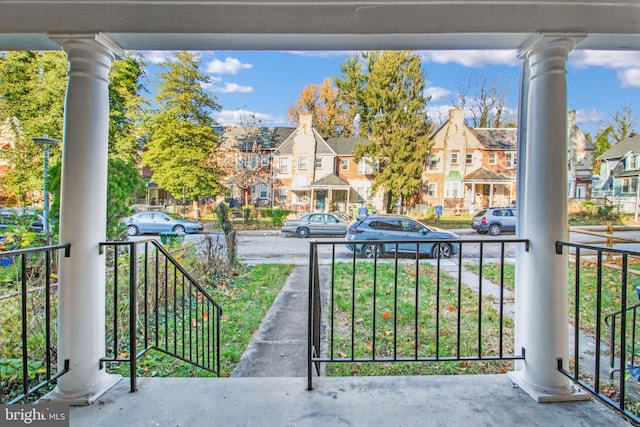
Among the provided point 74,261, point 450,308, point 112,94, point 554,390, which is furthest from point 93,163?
point 450,308

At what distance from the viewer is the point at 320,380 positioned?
5.20ft

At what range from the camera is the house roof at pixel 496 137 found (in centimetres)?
213

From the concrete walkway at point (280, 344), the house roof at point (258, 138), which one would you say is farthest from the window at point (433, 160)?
the concrete walkway at point (280, 344)

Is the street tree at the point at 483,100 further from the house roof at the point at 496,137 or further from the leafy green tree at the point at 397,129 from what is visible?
the leafy green tree at the point at 397,129

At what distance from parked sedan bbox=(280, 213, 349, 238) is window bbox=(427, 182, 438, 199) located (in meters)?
0.75

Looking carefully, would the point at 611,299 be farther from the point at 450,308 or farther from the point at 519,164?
the point at 519,164

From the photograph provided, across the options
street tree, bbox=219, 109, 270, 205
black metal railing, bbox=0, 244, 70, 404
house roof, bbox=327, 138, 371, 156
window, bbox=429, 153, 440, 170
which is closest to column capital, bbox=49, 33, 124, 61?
black metal railing, bbox=0, 244, 70, 404

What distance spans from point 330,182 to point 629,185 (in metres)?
2.13

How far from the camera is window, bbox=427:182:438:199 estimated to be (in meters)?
2.64

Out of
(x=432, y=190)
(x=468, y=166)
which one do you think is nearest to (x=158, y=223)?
(x=432, y=190)

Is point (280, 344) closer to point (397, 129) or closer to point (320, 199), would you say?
point (320, 199)

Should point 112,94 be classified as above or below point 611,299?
above

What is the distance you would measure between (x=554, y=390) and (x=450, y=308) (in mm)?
1792

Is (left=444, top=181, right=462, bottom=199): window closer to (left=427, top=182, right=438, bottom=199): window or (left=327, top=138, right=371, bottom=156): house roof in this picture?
(left=427, top=182, right=438, bottom=199): window
